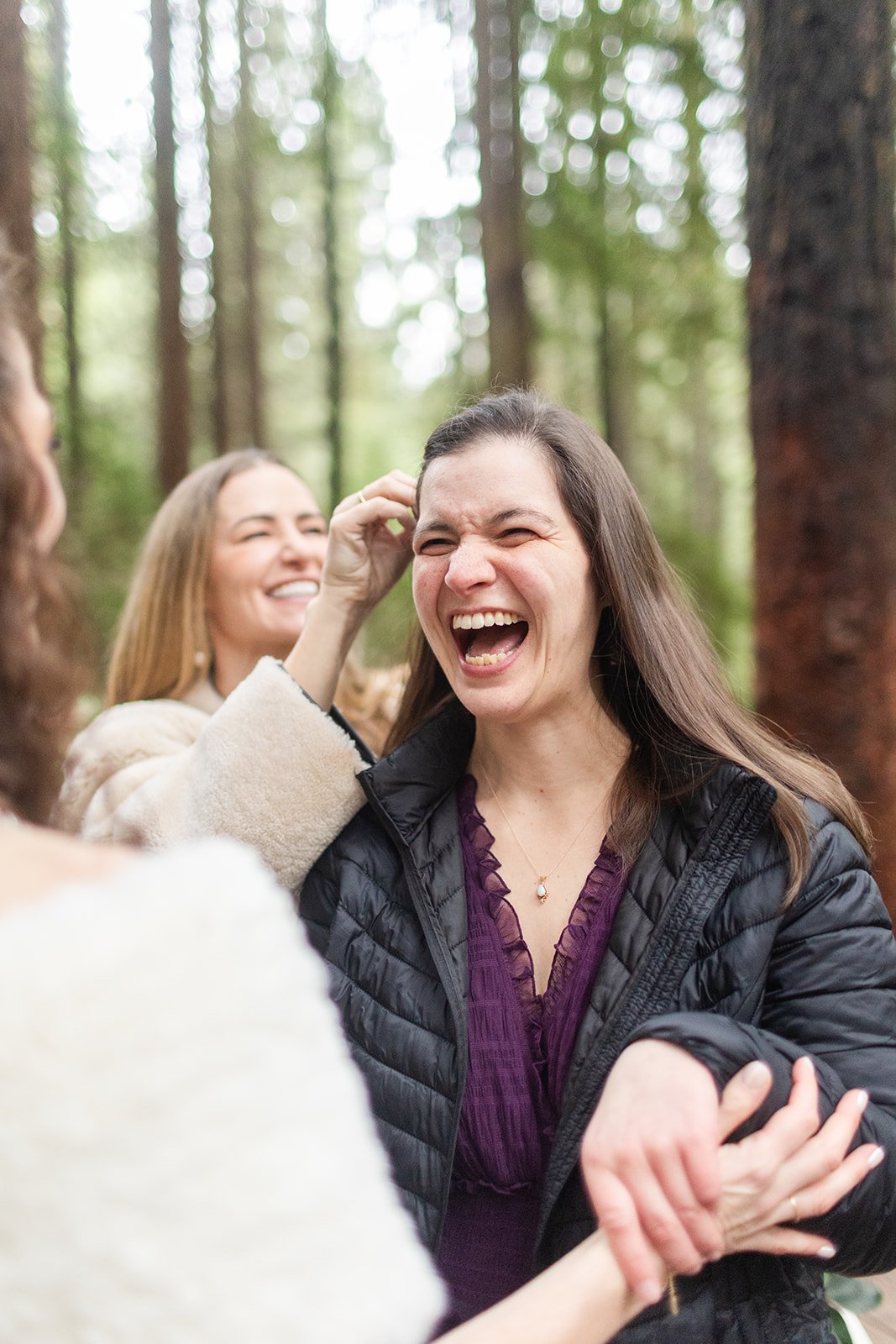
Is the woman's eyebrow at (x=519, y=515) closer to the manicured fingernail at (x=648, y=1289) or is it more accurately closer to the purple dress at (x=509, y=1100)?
the purple dress at (x=509, y=1100)

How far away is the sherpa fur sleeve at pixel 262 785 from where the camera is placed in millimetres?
2475

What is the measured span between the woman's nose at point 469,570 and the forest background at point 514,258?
0.93 metres

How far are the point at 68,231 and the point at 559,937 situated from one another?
13468 mm

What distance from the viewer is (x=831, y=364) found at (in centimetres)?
402

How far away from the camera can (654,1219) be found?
1551mm

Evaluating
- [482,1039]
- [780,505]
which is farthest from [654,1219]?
[780,505]

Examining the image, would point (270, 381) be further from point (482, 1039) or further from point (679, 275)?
point (482, 1039)

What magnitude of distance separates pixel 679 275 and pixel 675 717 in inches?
381

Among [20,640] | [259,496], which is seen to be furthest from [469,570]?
[259,496]

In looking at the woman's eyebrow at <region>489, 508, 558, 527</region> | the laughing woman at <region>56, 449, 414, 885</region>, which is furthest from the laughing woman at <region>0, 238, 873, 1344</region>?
the woman's eyebrow at <region>489, 508, 558, 527</region>

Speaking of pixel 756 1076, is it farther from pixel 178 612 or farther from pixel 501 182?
pixel 501 182

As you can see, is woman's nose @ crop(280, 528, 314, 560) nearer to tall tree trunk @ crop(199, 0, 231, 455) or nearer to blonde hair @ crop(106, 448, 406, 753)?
blonde hair @ crop(106, 448, 406, 753)

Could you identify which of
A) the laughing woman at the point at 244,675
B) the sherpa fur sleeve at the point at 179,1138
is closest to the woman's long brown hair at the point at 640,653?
the laughing woman at the point at 244,675

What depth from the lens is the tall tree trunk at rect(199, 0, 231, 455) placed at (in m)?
13.7
